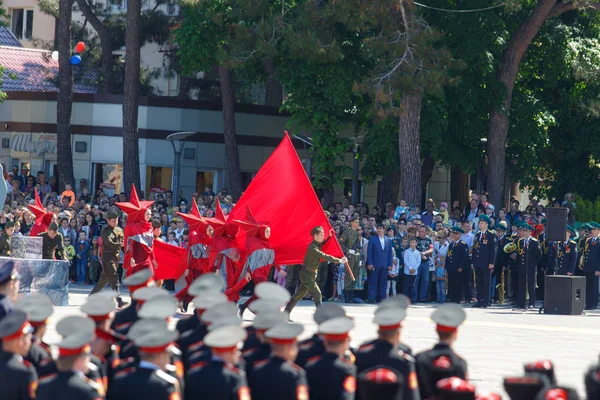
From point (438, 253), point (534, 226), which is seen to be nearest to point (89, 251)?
point (438, 253)

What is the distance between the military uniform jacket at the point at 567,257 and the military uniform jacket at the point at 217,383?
17.1 metres

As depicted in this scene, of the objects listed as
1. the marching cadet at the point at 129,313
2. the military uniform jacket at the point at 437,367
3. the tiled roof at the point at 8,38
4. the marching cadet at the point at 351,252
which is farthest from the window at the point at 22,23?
the military uniform jacket at the point at 437,367

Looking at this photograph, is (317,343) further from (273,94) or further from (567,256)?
(273,94)

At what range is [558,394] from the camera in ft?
21.7

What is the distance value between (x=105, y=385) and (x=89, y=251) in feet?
61.2

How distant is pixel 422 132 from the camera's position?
97.7 feet

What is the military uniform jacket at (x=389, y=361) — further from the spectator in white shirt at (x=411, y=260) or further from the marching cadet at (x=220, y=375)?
the spectator in white shirt at (x=411, y=260)

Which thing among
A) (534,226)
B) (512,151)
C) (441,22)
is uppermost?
(441,22)

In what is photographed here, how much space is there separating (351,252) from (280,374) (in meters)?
16.0

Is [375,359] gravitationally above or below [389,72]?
below

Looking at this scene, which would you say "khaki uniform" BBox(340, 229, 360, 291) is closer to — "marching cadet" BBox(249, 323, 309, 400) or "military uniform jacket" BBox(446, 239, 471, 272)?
"military uniform jacket" BBox(446, 239, 471, 272)

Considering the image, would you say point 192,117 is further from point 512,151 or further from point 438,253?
point 438,253

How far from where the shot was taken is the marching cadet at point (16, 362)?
738cm

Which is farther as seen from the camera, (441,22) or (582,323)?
(441,22)
